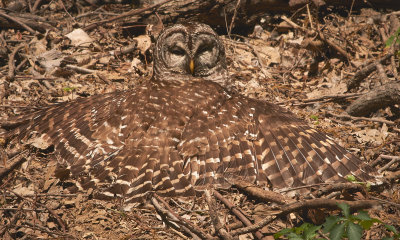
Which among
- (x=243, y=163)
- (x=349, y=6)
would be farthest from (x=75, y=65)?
(x=349, y=6)

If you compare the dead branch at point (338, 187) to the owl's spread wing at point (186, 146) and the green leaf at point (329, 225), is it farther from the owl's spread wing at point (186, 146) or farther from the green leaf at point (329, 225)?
the green leaf at point (329, 225)

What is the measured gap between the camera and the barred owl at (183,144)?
11.5 ft

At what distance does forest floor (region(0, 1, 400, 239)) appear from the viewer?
3359mm

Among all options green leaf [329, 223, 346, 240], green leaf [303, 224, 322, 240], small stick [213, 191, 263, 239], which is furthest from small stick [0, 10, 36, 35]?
green leaf [329, 223, 346, 240]

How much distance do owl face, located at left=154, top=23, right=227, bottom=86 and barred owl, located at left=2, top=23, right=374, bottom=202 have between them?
0.54 meters

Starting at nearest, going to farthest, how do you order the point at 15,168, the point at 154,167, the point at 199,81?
the point at 154,167
the point at 15,168
the point at 199,81

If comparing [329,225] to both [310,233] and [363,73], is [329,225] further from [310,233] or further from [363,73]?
[363,73]

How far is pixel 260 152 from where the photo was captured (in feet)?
12.3

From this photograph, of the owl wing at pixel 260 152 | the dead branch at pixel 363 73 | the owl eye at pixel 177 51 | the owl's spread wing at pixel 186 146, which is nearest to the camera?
the owl's spread wing at pixel 186 146

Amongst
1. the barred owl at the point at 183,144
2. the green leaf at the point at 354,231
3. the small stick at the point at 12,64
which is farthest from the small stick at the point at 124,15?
the green leaf at the point at 354,231

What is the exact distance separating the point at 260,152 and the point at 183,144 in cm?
71

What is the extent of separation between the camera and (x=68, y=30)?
255 inches

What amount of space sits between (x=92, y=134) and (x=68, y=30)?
328 centimetres

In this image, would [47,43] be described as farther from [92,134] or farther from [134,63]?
[92,134]
